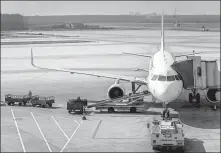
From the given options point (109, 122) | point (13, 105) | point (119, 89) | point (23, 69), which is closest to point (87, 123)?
point (109, 122)

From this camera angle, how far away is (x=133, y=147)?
21.0 meters

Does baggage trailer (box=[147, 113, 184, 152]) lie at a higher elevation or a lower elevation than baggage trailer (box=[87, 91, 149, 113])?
lower

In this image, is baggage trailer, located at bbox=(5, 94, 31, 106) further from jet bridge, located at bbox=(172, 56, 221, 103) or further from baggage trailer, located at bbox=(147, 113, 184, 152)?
baggage trailer, located at bbox=(147, 113, 184, 152)

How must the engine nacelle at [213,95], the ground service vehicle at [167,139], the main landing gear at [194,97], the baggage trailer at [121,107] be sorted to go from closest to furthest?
the ground service vehicle at [167,139], the engine nacelle at [213,95], the baggage trailer at [121,107], the main landing gear at [194,97]

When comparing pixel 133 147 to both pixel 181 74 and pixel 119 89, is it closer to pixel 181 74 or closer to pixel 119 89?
pixel 181 74

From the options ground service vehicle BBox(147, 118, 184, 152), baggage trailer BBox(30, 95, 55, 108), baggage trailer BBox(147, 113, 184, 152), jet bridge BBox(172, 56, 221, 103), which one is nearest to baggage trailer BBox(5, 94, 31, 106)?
baggage trailer BBox(30, 95, 55, 108)

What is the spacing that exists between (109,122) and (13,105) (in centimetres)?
1012

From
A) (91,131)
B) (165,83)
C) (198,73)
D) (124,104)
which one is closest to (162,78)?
(165,83)

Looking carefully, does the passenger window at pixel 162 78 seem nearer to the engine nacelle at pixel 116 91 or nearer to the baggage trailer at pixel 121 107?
the baggage trailer at pixel 121 107

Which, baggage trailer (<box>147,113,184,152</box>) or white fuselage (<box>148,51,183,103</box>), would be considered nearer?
baggage trailer (<box>147,113,184,152</box>)

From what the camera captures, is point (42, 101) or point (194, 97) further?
point (194, 97)

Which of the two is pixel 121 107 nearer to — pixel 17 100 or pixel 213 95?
pixel 213 95

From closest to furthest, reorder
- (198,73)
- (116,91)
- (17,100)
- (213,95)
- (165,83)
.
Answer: (165,83) → (198,73) → (213,95) → (116,91) → (17,100)

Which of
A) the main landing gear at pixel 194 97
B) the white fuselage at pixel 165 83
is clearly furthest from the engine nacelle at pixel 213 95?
the white fuselage at pixel 165 83
